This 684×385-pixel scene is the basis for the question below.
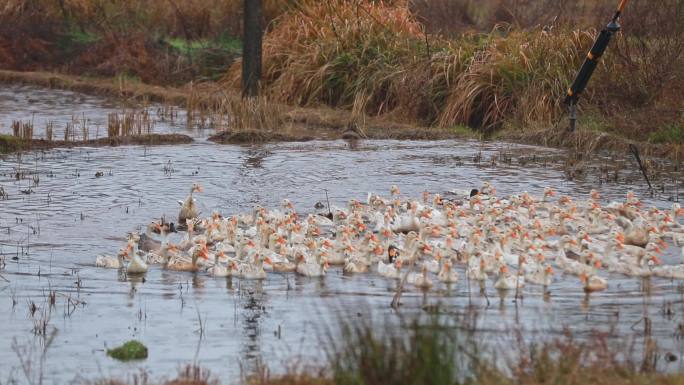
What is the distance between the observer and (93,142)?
1819 centimetres

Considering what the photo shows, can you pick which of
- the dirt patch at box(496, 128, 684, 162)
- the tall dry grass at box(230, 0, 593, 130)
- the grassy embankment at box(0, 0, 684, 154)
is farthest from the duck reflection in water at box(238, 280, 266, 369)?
the tall dry grass at box(230, 0, 593, 130)

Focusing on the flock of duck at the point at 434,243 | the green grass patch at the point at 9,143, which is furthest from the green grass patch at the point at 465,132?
the green grass patch at the point at 9,143

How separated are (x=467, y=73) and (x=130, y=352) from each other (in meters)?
13.0

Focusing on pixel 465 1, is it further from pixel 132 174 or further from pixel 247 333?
pixel 247 333

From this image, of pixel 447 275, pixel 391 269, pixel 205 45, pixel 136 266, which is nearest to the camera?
pixel 447 275

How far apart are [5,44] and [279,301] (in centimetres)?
2163

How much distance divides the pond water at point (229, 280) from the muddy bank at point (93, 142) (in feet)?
1.25

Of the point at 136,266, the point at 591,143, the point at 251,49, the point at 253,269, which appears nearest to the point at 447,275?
the point at 253,269

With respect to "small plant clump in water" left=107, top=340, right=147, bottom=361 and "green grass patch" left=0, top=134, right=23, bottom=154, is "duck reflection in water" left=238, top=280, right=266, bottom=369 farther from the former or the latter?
"green grass patch" left=0, top=134, right=23, bottom=154

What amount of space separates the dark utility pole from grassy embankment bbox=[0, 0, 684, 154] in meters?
0.58

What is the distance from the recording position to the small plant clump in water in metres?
7.87

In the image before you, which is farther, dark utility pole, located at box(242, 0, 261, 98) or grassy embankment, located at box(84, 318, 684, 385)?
dark utility pole, located at box(242, 0, 261, 98)

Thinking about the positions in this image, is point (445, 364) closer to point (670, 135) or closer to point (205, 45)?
point (670, 135)

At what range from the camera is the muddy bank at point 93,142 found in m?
17.4
